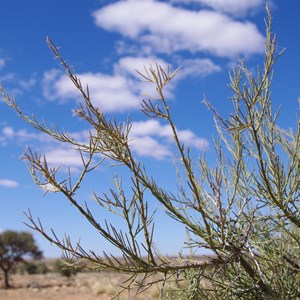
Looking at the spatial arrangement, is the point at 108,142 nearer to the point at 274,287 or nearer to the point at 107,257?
the point at 107,257

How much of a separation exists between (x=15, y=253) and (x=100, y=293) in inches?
561

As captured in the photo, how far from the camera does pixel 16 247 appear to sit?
49.0 metres

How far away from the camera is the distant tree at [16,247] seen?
156 ft

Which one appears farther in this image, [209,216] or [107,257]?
[209,216]

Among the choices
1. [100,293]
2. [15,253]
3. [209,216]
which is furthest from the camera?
[15,253]

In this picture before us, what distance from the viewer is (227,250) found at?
4.11 m

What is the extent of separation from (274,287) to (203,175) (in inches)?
46.9

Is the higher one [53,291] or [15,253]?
[15,253]

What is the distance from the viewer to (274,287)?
4551 millimetres

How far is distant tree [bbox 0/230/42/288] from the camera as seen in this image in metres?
47.6

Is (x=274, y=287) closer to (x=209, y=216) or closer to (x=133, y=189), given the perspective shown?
(x=209, y=216)

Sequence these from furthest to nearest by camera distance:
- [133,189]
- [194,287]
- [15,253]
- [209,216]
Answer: [15,253], [209,216], [194,287], [133,189]

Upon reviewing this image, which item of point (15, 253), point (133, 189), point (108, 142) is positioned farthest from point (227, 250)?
point (15, 253)

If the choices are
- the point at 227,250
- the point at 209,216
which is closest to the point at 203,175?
the point at 209,216
